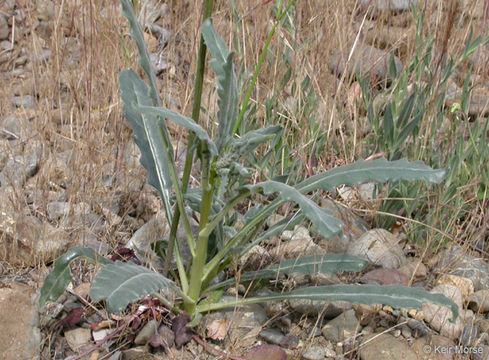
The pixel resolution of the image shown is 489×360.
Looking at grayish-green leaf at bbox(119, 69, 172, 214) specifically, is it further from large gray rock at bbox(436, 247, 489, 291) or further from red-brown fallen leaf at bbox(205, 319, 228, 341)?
large gray rock at bbox(436, 247, 489, 291)

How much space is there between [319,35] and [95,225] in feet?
4.48

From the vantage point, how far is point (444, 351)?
1.66 m

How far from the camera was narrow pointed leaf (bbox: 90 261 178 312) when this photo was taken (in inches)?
49.5

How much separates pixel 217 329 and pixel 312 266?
33cm

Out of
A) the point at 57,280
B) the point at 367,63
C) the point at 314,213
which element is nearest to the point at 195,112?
the point at 314,213

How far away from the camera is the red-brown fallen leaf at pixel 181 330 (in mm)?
1610

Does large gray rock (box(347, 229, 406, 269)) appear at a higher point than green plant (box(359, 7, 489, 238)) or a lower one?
lower

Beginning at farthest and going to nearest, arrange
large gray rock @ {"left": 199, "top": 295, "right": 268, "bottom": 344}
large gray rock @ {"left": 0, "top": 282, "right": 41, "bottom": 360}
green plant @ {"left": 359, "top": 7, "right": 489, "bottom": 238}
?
green plant @ {"left": 359, "top": 7, "right": 489, "bottom": 238}, large gray rock @ {"left": 199, "top": 295, "right": 268, "bottom": 344}, large gray rock @ {"left": 0, "top": 282, "right": 41, "bottom": 360}

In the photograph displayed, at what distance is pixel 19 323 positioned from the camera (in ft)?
5.36

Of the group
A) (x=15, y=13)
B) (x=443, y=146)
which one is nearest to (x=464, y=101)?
(x=443, y=146)

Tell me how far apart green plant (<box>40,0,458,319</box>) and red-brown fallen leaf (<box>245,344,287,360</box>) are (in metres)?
0.13

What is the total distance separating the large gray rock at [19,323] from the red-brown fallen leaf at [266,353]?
1.86 feet

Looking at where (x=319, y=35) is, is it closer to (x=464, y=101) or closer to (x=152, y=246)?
(x=464, y=101)

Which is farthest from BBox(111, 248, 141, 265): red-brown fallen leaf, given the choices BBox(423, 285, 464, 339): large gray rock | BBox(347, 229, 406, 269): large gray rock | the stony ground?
BBox(423, 285, 464, 339): large gray rock
